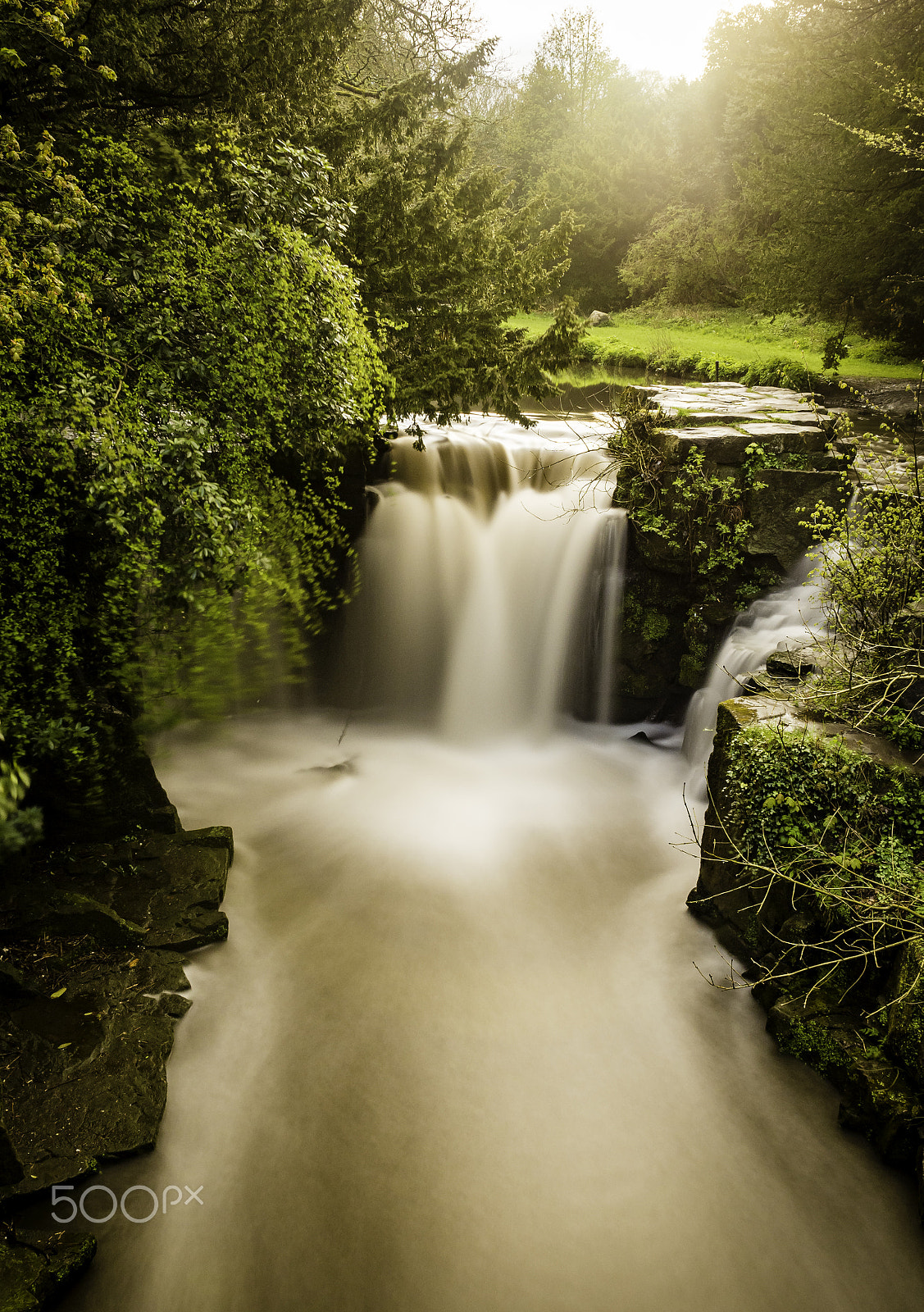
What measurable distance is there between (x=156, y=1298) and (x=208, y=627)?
4648 millimetres

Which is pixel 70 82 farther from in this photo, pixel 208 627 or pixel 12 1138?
pixel 12 1138

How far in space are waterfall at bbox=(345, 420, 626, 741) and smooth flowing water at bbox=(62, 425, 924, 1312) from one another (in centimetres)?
90

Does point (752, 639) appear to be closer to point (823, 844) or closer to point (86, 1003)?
point (823, 844)

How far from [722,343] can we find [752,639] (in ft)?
40.4

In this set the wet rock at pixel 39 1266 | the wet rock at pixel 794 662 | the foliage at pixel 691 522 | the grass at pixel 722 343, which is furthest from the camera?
the grass at pixel 722 343

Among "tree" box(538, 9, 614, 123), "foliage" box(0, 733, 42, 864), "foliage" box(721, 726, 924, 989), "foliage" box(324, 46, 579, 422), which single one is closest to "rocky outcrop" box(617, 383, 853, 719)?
"foliage" box(324, 46, 579, 422)

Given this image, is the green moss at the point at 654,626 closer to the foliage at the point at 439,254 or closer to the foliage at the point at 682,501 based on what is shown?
the foliage at the point at 682,501

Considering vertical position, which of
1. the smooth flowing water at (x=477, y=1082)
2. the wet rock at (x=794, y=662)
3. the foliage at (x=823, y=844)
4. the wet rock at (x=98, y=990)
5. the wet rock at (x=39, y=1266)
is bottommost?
the smooth flowing water at (x=477, y=1082)

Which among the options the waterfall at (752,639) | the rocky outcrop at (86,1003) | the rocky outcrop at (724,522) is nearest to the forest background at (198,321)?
the rocky outcrop at (86,1003)

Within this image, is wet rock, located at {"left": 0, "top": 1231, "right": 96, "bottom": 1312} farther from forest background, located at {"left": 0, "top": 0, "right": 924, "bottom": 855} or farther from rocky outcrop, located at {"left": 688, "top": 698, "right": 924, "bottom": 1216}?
rocky outcrop, located at {"left": 688, "top": 698, "right": 924, "bottom": 1216}

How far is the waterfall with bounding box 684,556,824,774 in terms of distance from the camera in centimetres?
686

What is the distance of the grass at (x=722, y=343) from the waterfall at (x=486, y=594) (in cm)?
391

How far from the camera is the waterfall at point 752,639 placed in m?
6.86

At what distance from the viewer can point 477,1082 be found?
4621 mm
